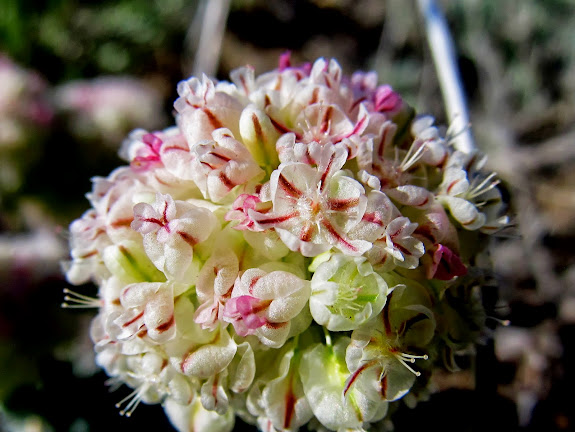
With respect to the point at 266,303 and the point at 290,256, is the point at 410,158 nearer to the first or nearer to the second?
the point at 290,256

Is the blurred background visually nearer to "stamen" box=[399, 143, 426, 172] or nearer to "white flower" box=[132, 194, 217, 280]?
"stamen" box=[399, 143, 426, 172]

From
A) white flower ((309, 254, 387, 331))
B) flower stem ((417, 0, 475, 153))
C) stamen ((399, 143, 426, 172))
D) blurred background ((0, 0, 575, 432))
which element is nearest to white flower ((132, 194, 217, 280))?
white flower ((309, 254, 387, 331))

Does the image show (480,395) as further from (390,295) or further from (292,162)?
(292,162)

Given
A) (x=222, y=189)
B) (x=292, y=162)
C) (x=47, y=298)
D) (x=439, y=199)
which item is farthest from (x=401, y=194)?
(x=47, y=298)

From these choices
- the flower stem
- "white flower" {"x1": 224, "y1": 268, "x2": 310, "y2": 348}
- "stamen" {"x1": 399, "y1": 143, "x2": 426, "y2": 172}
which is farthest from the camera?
the flower stem

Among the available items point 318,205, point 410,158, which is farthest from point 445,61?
point 318,205

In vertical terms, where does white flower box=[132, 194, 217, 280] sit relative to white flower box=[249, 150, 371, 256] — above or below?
below

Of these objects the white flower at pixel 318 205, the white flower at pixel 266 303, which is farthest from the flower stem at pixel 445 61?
the white flower at pixel 266 303
